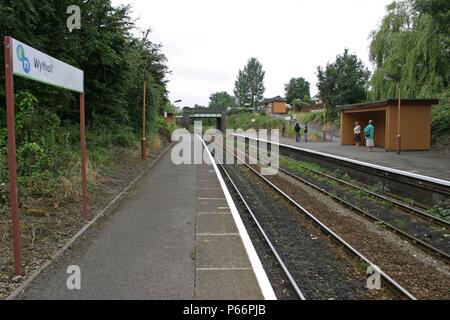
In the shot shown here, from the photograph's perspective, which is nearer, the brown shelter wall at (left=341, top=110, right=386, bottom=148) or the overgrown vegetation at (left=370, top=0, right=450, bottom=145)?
the overgrown vegetation at (left=370, top=0, right=450, bottom=145)

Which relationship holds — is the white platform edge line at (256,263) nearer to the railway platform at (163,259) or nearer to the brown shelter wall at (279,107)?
the railway platform at (163,259)

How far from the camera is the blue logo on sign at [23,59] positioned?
535cm

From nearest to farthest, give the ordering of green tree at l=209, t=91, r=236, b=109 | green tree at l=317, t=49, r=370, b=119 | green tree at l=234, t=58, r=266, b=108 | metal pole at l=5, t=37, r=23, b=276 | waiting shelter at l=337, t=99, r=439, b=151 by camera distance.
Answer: metal pole at l=5, t=37, r=23, b=276
waiting shelter at l=337, t=99, r=439, b=151
green tree at l=317, t=49, r=370, b=119
green tree at l=234, t=58, r=266, b=108
green tree at l=209, t=91, r=236, b=109

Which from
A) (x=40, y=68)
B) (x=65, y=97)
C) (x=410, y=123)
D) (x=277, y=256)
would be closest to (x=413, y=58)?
(x=410, y=123)

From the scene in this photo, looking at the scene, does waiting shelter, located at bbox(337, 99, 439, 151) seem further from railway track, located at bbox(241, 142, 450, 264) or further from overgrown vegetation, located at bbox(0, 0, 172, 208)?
overgrown vegetation, located at bbox(0, 0, 172, 208)

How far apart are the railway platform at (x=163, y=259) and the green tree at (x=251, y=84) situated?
4619 inches

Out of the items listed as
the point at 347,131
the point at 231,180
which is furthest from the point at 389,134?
the point at 231,180

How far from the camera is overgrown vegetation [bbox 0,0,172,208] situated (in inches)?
394

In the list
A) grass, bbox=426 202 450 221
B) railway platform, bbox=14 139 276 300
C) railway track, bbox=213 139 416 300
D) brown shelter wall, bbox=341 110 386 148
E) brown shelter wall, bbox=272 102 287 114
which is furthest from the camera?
brown shelter wall, bbox=272 102 287 114

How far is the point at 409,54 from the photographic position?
2777 cm

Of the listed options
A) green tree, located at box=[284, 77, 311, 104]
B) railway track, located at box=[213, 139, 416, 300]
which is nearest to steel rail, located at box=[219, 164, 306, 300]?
railway track, located at box=[213, 139, 416, 300]

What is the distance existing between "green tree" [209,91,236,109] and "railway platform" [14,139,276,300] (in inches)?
4994

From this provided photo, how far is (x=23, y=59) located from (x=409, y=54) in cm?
2729

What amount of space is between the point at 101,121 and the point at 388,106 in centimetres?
1406
